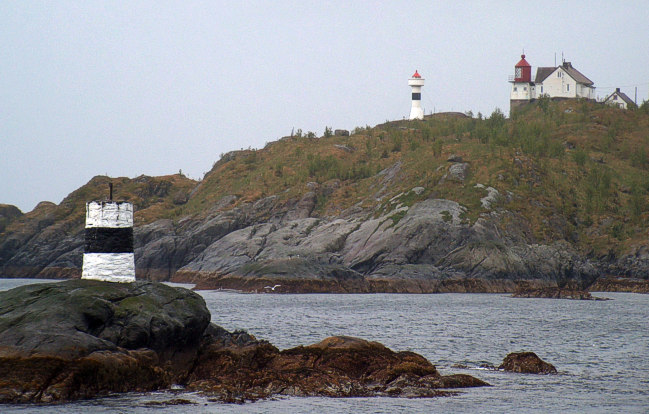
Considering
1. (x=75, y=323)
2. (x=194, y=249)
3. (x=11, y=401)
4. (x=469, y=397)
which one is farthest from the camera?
(x=194, y=249)

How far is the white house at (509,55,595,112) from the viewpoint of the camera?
113 meters

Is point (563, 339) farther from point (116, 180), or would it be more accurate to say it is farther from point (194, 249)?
point (116, 180)

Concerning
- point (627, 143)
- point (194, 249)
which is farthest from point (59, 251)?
point (627, 143)

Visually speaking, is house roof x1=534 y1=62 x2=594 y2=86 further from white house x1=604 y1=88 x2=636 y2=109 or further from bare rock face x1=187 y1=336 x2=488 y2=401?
bare rock face x1=187 y1=336 x2=488 y2=401

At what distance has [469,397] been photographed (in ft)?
67.7

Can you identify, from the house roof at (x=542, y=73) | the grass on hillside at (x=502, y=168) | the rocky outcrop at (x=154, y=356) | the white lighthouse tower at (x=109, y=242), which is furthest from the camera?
the house roof at (x=542, y=73)

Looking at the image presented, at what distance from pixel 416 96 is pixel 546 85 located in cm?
1713

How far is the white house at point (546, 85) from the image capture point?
371 feet

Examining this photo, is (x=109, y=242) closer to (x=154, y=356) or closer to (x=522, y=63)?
(x=154, y=356)

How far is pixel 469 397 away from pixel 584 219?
196ft

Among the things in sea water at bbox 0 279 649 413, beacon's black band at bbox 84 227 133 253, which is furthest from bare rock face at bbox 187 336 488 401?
beacon's black band at bbox 84 227 133 253

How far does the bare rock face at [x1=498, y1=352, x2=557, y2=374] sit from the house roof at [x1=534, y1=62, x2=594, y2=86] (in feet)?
309

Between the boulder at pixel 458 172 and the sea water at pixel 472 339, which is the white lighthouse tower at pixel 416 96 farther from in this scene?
the sea water at pixel 472 339

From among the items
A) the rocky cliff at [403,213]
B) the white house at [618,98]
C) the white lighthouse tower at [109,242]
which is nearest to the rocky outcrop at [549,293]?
the rocky cliff at [403,213]
